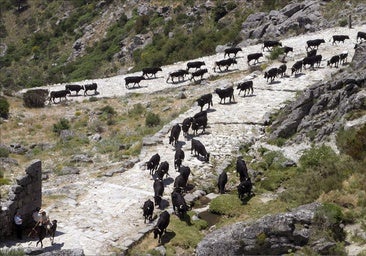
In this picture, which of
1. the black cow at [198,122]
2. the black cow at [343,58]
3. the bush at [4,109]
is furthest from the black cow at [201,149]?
the bush at [4,109]

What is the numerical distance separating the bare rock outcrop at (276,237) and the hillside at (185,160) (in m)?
0.33

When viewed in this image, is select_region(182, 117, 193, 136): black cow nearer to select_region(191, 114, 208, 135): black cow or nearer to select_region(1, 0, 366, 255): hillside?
select_region(191, 114, 208, 135): black cow

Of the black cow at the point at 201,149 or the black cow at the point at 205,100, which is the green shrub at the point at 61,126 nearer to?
the black cow at the point at 205,100

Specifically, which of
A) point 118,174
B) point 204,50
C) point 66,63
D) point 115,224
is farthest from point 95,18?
point 115,224

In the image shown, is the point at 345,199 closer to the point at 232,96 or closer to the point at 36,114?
the point at 232,96

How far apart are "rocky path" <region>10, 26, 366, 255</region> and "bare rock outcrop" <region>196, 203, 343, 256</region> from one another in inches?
155

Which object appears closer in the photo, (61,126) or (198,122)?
(198,122)

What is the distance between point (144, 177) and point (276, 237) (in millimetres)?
9516

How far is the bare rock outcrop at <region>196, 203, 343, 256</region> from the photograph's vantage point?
1404 cm

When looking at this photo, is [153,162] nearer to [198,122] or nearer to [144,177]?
[144,177]

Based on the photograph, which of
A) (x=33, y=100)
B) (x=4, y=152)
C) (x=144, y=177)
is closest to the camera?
(x=144, y=177)

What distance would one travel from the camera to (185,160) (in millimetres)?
23938

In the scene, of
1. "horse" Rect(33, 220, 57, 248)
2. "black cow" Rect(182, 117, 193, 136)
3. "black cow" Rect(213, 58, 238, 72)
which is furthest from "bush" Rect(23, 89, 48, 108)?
"horse" Rect(33, 220, 57, 248)

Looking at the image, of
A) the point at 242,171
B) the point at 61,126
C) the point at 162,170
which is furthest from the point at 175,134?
the point at 61,126
